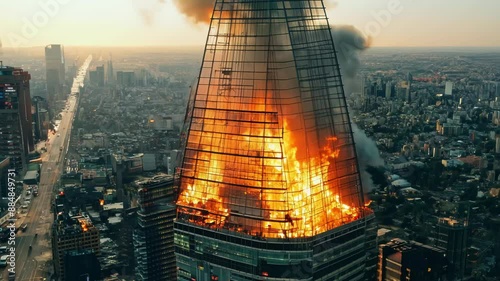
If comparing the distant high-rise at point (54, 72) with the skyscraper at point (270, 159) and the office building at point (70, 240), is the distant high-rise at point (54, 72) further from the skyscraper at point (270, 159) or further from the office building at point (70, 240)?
the skyscraper at point (270, 159)

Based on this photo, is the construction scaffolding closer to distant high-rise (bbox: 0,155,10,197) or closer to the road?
the road

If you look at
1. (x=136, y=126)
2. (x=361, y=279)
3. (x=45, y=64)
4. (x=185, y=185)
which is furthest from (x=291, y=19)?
(x=136, y=126)

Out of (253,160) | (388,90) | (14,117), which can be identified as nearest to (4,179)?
(14,117)

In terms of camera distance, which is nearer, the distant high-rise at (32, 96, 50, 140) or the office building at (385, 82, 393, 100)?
the distant high-rise at (32, 96, 50, 140)

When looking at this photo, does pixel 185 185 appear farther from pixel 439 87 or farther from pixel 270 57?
pixel 439 87

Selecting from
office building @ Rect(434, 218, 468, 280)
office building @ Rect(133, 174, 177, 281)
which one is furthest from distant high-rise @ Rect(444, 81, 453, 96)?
office building @ Rect(133, 174, 177, 281)

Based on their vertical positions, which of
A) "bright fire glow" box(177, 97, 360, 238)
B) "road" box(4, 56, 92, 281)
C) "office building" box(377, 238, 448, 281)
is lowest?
"road" box(4, 56, 92, 281)
